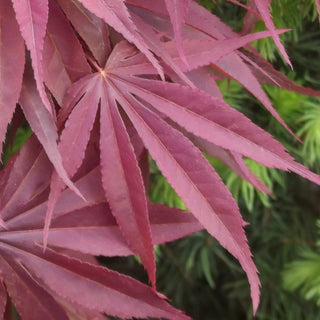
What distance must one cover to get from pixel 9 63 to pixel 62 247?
18cm

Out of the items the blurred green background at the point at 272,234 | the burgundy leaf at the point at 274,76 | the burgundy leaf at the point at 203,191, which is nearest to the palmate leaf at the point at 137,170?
the burgundy leaf at the point at 203,191

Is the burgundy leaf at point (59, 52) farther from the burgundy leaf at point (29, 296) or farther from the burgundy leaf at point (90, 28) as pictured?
the burgundy leaf at point (29, 296)

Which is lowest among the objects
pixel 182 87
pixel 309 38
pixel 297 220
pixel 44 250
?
pixel 297 220

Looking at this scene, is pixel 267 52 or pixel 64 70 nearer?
pixel 64 70

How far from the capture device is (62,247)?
1.56 ft

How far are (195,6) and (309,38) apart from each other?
537mm

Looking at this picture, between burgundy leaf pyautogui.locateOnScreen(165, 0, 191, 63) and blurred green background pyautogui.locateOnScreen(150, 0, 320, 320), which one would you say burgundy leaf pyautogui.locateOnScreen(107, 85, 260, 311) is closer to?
burgundy leaf pyautogui.locateOnScreen(165, 0, 191, 63)

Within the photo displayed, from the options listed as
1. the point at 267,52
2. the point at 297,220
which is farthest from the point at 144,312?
the point at 297,220

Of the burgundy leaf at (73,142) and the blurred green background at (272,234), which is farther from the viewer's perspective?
the blurred green background at (272,234)

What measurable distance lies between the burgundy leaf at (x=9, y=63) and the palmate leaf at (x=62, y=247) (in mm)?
76

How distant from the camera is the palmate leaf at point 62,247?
1.46 ft

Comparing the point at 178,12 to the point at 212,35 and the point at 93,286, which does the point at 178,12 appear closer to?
the point at 212,35

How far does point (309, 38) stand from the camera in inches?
37.7

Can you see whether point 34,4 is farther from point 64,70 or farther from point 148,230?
point 148,230
